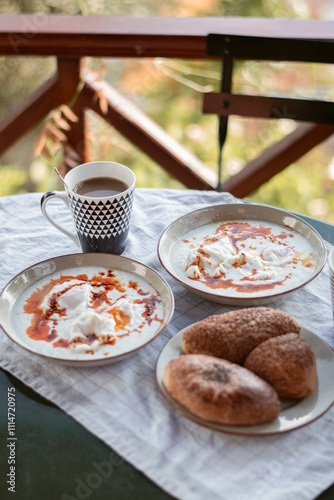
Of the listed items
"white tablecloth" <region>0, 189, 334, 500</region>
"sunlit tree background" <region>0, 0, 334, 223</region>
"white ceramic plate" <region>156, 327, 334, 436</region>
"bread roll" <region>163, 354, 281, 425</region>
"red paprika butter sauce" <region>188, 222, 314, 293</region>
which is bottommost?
"sunlit tree background" <region>0, 0, 334, 223</region>

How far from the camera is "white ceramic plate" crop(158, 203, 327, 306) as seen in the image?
1304 mm

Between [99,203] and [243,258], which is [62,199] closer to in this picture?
[99,203]

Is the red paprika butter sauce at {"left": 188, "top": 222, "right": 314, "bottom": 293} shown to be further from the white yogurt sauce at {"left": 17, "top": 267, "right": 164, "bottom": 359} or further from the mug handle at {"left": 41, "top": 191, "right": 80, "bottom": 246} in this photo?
the mug handle at {"left": 41, "top": 191, "right": 80, "bottom": 246}

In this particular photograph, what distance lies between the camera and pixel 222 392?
1016 millimetres

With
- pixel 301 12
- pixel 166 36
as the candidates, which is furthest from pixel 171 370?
pixel 301 12

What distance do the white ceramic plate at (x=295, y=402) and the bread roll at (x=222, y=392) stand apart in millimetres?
11

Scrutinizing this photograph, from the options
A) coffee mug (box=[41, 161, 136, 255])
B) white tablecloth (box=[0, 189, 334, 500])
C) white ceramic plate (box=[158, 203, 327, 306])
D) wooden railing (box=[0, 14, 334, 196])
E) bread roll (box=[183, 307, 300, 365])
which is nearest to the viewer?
white tablecloth (box=[0, 189, 334, 500])

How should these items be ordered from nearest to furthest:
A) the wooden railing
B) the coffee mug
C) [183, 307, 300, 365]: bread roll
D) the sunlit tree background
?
[183, 307, 300, 365]: bread roll, the coffee mug, the wooden railing, the sunlit tree background

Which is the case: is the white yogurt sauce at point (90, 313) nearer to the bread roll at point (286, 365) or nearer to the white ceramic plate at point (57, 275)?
the white ceramic plate at point (57, 275)

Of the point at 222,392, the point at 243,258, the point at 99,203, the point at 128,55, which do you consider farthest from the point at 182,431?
the point at 128,55

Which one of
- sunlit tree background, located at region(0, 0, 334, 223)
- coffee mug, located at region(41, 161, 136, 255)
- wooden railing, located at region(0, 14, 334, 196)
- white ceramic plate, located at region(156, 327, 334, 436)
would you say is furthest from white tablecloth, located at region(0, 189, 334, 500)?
sunlit tree background, located at region(0, 0, 334, 223)

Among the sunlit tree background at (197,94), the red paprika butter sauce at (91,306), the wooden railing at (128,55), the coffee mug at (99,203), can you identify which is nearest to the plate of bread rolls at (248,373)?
the red paprika butter sauce at (91,306)

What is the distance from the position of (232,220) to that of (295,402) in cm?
66

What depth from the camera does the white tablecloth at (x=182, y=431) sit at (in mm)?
978
